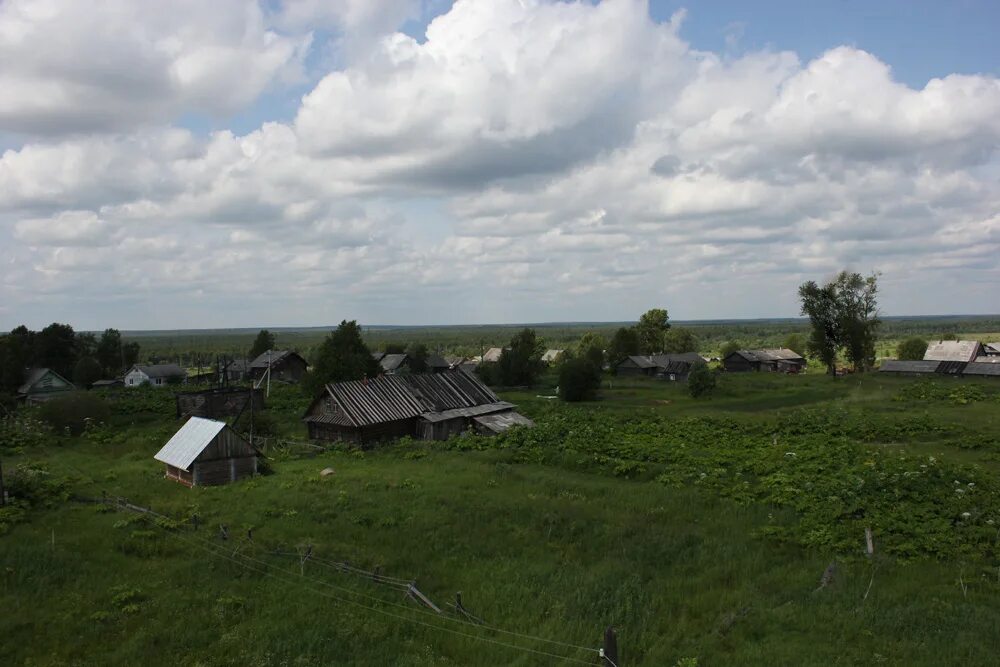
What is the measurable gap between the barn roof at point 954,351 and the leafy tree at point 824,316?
1550 centimetres

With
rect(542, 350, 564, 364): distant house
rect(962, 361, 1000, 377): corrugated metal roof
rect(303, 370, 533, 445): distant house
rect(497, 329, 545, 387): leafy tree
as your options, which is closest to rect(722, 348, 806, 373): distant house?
rect(962, 361, 1000, 377): corrugated metal roof

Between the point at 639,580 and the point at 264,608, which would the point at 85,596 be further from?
the point at 639,580

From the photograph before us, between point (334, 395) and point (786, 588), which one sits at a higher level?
point (334, 395)

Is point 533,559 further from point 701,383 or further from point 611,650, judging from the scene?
point 701,383

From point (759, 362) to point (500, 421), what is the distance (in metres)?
66.5

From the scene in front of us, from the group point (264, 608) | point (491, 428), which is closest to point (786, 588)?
point (264, 608)

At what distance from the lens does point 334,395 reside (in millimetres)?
36500

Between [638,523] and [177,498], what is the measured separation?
55.6 ft

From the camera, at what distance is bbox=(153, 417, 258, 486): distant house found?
2545 centimetres

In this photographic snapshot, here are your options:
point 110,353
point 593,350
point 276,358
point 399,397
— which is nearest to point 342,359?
point 399,397

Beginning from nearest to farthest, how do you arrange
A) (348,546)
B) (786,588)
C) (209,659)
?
(209,659) < (786,588) < (348,546)

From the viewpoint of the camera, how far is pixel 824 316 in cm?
6931

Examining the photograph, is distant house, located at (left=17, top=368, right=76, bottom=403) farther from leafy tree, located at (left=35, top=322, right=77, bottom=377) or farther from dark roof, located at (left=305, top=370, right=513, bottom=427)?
dark roof, located at (left=305, top=370, right=513, bottom=427)

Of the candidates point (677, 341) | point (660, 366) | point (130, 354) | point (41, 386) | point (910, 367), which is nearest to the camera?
point (41, 386)
